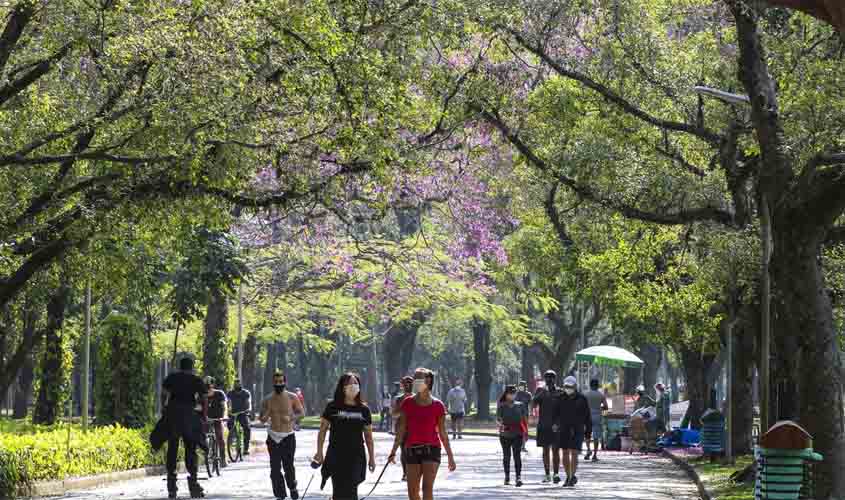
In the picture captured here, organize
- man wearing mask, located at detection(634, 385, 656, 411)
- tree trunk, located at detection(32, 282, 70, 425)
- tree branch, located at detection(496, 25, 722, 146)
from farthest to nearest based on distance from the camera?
man wearing mask, located at detection(634, 385, 656, 411), tree trunk, located at detection(32, 282, 70, 425), tree branch, located at detection(496, 25, 722, 146)

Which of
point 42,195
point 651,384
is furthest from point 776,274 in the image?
point 651,384

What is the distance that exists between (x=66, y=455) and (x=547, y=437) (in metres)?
A: 7.80

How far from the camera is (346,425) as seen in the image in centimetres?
1484

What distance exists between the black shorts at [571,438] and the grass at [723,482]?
6.95 ft

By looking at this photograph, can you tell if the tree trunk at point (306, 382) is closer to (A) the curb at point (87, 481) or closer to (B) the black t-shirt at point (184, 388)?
(A) the curb at point (87, 481)

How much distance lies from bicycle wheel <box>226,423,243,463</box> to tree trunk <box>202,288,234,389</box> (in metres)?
2.47

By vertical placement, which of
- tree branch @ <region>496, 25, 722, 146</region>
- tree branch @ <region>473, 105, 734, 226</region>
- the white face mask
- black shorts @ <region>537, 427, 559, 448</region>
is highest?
tree branch @ <region>496, 25, 722, 146</region>

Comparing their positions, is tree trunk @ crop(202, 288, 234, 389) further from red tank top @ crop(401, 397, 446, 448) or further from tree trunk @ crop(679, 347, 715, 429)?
red tank top @ crop(401, 397, 446, 448)

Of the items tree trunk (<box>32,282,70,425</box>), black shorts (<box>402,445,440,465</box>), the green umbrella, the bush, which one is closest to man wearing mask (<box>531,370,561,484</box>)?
the bush

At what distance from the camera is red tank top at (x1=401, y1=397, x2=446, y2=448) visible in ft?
50.5

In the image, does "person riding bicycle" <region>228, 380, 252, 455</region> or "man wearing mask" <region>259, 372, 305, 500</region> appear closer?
"man wearing mask" <region>259, 372, 305, 500</region>

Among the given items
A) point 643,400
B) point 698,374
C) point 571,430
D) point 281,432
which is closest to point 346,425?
point 281,432

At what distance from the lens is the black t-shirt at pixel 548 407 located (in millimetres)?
24953

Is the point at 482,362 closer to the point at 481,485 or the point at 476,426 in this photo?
the point at 476,426
